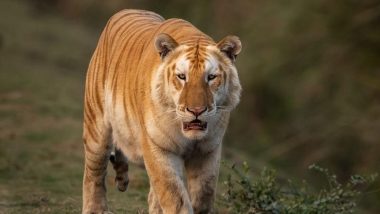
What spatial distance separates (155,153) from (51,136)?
19.8ft

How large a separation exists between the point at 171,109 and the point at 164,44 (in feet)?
1.35

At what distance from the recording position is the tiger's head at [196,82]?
6176mm

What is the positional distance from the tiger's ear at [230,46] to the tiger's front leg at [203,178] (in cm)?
58

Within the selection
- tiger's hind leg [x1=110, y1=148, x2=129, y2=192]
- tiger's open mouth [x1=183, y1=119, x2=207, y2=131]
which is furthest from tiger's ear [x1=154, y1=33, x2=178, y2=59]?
tiger's hind leg [x1=110, y1=148, x2=129, y2=192]

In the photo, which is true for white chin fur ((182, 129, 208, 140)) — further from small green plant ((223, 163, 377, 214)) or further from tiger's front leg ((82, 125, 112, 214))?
tiger's front leg ((82, 125, 112, 214))

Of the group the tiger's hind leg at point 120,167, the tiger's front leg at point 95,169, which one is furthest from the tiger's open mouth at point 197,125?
the tiger's hind leg at point 120,167

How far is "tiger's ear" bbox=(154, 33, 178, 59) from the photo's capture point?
6.48m

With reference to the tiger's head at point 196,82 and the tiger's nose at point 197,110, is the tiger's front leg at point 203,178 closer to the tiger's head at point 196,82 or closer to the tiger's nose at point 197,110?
the tiger's head at point 196,82

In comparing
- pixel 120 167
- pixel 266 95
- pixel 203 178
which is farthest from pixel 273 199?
pixel 266 95

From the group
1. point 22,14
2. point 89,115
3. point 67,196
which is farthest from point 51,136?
point 22,14

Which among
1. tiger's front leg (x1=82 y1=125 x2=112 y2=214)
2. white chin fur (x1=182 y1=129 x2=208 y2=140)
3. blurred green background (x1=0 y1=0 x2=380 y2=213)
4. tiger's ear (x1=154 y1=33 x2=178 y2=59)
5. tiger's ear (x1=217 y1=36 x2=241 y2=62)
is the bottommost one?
blurred green background (x1=0 y1=0 x2=380 y2=213)

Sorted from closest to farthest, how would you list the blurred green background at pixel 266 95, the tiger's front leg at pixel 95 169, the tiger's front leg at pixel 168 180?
the tiger's front leg at pixel 168 180 → the tiger's front leg at pixel 95 169 → the blurred green background at pixel 266 95

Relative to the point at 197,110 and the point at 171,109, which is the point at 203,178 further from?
the point at 197,110

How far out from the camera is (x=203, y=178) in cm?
661
